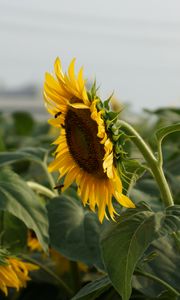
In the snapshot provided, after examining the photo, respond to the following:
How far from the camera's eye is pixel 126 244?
112 centimetres

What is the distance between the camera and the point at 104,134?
1101mm

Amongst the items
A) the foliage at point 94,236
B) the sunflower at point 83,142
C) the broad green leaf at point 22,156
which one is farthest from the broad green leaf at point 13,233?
the sunflower at point 83,142

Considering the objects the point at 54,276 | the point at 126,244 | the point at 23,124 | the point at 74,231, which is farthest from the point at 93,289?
the point at 23,124

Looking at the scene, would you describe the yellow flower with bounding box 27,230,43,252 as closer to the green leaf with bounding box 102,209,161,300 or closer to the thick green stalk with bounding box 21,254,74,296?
the thick green stalk with bounding box 21,254,74,296

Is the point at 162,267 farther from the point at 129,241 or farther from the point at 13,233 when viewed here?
the point at 13,233

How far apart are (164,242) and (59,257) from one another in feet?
1.37

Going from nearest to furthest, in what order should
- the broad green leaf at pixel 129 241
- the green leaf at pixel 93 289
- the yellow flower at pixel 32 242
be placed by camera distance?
the broad green leaf at pixel 129 241 < the green leaf at pixel 93 289 < the yellow flower at pixel 32 242

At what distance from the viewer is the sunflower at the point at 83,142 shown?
44.1 inches

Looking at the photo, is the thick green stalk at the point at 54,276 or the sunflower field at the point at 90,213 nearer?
the sunflower field at the point at 90,213

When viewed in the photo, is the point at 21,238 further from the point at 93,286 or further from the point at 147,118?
the point at 147,118

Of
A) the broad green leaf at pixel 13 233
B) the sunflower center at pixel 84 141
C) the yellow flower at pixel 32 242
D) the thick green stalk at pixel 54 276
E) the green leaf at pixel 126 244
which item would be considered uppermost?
the sunflower center at pixel 84 141

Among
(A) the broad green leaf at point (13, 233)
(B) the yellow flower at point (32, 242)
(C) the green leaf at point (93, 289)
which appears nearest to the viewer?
(C) the green leaf at point (93, 289)

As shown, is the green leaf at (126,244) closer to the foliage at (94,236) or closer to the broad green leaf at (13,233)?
the foliage at (94,236)

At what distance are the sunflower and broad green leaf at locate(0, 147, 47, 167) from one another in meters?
0.21
